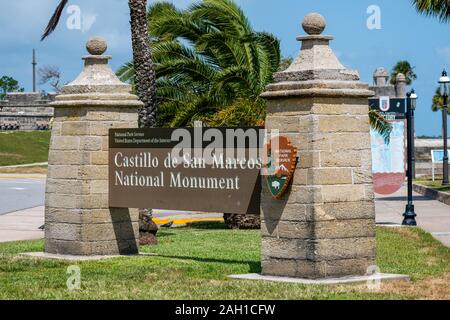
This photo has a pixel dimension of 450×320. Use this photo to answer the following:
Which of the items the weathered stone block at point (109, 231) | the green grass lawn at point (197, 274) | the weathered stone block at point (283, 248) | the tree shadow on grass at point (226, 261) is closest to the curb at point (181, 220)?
the green grass lawn at point (197, 274)

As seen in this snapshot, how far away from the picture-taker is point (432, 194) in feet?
99.2

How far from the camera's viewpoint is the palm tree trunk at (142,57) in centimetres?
1739

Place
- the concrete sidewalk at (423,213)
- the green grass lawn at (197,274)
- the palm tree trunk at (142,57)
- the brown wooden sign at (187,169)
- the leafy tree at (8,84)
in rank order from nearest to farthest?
the green grass lawn at (197,274) < the brown wooden sign at (187,169) < the palm tree trunk at (142,57) < the concrete sidewalk at (423,213) < the leafy tree at (8,84)

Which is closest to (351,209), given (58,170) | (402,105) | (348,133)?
(348,133)

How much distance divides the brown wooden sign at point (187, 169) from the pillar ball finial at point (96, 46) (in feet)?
3.82

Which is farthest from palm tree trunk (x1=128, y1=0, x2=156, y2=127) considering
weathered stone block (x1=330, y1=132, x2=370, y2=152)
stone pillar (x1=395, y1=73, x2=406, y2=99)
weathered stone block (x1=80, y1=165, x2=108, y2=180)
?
stone pillar (x1=395, y1=73, x2=406, y2=99)

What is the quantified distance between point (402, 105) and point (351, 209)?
1159 cm

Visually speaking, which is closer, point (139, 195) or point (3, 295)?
point (3, 295)

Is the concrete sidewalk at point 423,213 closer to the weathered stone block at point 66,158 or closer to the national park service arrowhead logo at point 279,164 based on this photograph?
the national park service arrowhead logo at point 279,164

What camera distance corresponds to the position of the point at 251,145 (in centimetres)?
1216

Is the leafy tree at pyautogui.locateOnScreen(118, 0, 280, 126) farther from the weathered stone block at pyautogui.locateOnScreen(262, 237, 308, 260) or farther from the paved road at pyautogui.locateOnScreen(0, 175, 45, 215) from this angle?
the weathered stone block at pyautogui.locateOnScreen(262, 237, 308, 260)

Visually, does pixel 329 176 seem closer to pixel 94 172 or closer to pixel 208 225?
pixel 94 172

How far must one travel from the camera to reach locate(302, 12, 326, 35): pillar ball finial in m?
11.6
